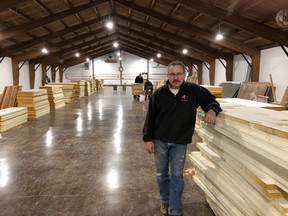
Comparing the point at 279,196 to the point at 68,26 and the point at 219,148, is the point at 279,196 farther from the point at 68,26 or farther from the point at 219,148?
the point at 68,26

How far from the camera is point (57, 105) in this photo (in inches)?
516

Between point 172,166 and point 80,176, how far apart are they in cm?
217

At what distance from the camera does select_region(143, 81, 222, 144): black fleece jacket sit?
275 centimetres

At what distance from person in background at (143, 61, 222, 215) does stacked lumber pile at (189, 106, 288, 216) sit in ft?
1.04

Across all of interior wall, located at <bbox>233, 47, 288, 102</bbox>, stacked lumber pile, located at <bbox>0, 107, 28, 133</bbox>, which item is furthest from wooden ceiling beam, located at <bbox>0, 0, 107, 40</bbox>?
interior wall, located at <bbox>233, 47, 288, 102</bbox>

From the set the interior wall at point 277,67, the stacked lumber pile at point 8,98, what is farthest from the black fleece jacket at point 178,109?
the interior wall at point 277,67

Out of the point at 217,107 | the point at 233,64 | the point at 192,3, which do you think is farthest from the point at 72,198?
the point at 233,64

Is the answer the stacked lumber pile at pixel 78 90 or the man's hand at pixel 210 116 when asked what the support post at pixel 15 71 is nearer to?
the stacked lumber pile at pixel 78 90

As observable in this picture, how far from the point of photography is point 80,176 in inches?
171

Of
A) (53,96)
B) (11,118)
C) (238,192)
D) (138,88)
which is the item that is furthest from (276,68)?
(11,118)

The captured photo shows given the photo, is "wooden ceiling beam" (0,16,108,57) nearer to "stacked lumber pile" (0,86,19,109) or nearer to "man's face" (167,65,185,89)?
"stacked lumber pile" (0,86,19,109)

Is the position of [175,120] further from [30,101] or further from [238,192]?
[30,101]

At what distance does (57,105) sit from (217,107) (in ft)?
38.6

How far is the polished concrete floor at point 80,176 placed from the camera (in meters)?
3.29
